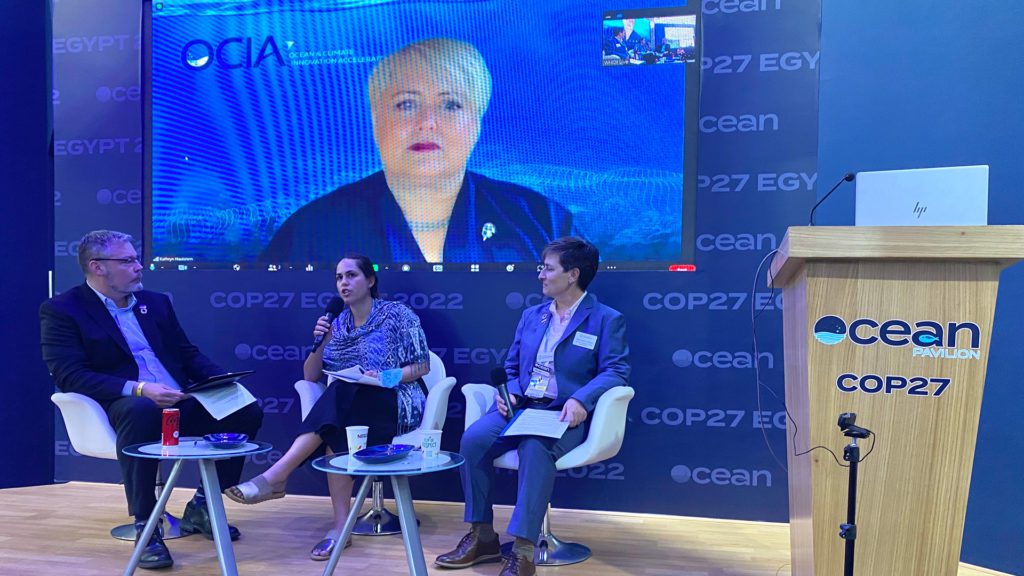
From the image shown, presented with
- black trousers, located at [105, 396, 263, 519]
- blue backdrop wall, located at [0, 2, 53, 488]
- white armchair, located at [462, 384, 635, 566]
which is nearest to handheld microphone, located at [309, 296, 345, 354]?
black trousers, located at [105, 396, 263, 519]

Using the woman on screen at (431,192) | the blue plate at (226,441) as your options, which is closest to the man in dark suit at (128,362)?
the blue plate at (226,441)

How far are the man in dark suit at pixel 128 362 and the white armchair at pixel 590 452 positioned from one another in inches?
54.0

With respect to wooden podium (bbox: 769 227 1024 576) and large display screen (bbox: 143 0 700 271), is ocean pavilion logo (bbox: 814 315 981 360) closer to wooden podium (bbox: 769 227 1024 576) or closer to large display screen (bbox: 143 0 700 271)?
wooden podium (bbox: 769 227 1024 576)

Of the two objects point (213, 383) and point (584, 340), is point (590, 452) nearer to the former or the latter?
point (584, 340)

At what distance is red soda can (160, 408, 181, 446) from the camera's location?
276 cm

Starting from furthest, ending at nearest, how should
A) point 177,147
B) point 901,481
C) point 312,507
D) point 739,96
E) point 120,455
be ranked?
point 177,147 → point 312,507 → point 739,96 → point 120,455 → point 901,481

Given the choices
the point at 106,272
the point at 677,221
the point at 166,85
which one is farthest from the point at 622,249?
the point at 166,85

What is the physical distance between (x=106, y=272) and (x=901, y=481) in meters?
3.29

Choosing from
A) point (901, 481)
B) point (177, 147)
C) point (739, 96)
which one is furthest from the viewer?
point (177, 147)

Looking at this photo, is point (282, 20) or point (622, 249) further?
point (282, 20)

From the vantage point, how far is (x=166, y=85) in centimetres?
447

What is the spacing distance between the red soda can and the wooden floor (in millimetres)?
581

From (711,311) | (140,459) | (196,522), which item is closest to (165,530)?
(196,522)

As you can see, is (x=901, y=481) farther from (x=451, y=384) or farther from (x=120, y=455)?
(x=120, y=455)
